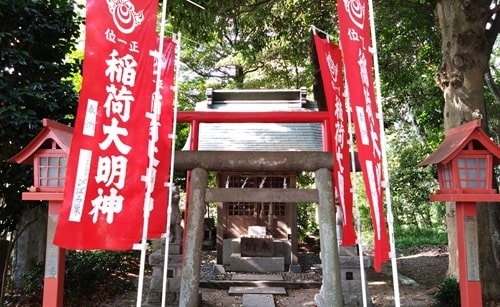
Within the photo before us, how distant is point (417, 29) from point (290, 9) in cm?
354

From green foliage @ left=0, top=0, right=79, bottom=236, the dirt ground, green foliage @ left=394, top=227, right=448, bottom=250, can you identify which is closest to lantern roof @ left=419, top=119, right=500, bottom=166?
the dirt ground

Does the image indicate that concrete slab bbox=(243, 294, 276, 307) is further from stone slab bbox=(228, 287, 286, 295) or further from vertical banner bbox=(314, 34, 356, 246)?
vertical banner bbox=(314, 34, 356, 246)

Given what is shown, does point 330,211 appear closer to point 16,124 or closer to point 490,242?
point 490,242

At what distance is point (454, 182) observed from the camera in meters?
4.51

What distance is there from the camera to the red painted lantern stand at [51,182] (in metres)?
4.29

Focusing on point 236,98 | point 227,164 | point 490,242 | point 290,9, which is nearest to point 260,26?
point 290,9

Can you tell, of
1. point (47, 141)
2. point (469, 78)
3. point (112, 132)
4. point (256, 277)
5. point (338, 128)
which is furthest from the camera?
point (256, 277)

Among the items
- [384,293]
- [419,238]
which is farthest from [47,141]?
[419,238]

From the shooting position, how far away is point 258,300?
7.89 metres

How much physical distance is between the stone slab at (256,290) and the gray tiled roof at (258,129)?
366 centimetres

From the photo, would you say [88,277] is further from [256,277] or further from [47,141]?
[256,277]

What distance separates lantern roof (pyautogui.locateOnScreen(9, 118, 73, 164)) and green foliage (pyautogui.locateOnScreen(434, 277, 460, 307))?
6002mm

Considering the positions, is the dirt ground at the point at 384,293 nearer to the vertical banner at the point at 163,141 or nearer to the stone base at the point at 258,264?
the stone base at the point at 258,264

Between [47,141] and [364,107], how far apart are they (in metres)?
3.59
